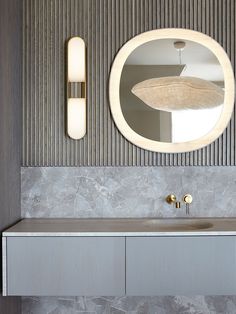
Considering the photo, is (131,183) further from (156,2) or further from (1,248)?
(156,2)

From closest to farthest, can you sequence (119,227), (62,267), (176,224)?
(62,267) → (119,227) → (176,224)

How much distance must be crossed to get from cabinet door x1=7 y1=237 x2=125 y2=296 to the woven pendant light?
958mm

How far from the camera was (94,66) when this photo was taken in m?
2.36

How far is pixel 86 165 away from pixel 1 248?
0.72 metres

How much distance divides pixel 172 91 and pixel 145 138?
330 mm

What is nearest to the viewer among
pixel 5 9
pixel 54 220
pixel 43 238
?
pixel 43 238

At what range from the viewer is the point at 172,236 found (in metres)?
1.87

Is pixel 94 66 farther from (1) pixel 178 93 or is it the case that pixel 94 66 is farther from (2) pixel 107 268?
(2) pixel 107 268

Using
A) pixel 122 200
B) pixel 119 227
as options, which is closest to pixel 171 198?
pixel 122 200

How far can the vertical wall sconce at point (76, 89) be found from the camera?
7.64ft

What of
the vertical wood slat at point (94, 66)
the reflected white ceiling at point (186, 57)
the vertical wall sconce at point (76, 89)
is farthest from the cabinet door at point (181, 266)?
the reflected white ceiling at point (186, 57)

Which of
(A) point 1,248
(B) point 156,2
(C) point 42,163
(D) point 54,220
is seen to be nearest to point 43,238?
(A) point 1,248

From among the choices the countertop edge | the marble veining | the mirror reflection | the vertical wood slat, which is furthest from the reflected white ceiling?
the marble veining

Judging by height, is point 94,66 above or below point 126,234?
above
